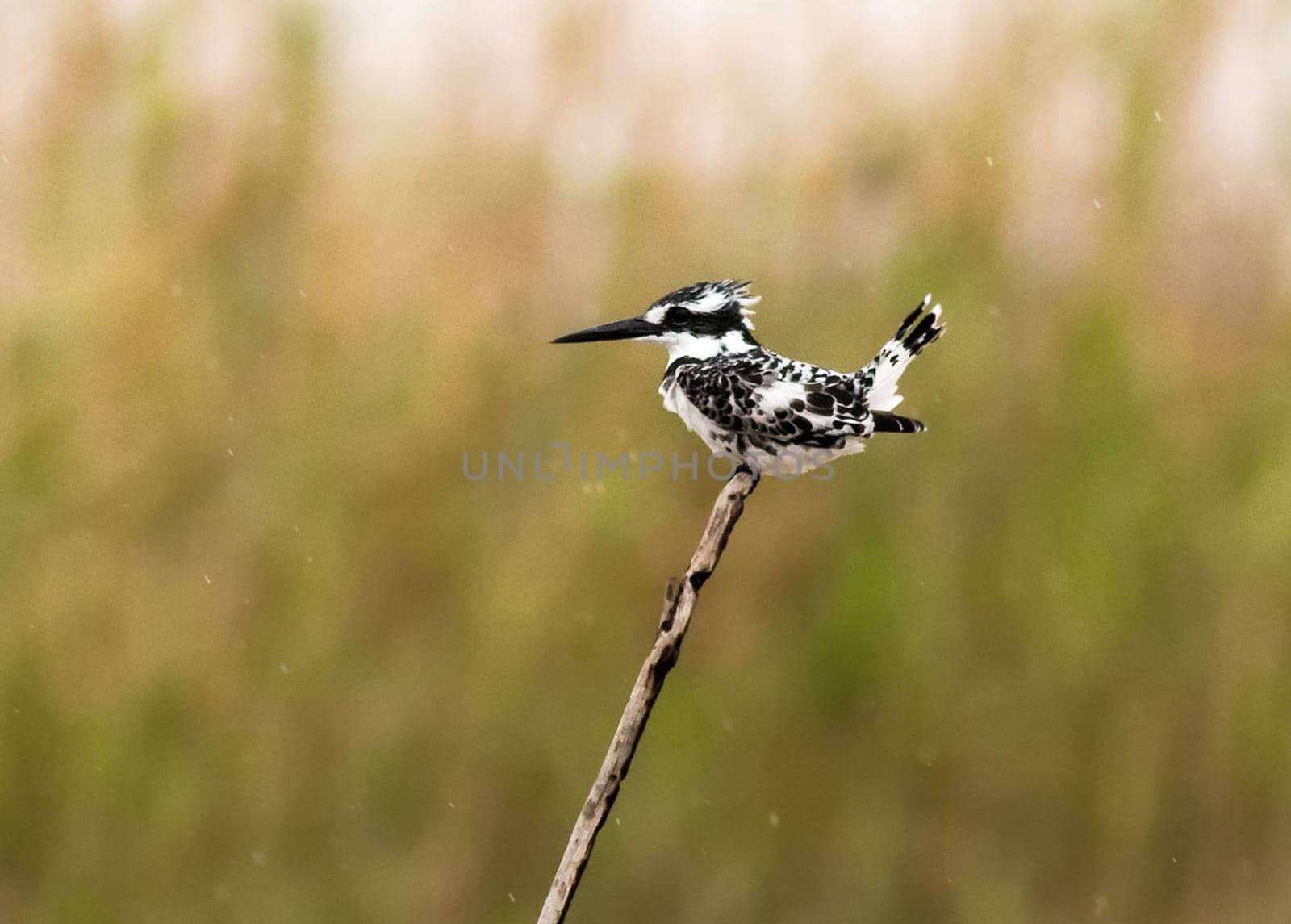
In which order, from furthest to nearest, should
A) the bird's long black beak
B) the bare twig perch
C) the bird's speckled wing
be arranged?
the bird's long black beak, the bird's speckled wing, the bare twig perch

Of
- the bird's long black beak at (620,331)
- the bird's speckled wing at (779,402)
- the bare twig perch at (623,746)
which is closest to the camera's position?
the bare twig perch at (623,746)

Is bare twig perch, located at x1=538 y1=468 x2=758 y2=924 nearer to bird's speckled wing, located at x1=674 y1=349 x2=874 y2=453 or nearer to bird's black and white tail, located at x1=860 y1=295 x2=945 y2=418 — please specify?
bird's speckled wing, located at x1=674 y1=349 x2=874 y2=453

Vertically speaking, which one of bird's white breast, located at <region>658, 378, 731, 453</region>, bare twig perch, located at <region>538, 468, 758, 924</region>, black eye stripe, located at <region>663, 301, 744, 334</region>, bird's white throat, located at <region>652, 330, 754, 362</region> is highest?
black eye stripe, located at <region>663, 301, 744, 334</region>

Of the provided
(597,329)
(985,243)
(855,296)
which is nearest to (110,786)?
(597,329)

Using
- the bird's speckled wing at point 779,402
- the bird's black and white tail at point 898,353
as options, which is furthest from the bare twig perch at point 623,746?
the bird's black and white tail at point 898,353

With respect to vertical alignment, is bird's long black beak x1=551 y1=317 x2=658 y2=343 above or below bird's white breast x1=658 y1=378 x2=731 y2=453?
above

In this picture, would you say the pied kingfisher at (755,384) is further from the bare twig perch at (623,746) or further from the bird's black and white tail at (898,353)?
the bare twig perch at (623,746)

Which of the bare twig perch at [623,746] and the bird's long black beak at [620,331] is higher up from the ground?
the bird's long black beak at [620,331]

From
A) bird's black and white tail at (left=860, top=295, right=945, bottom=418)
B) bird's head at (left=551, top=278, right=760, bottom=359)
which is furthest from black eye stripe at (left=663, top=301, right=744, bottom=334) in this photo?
bird's black and white tail at (left=860, top=295, right=945, bottom=418)
